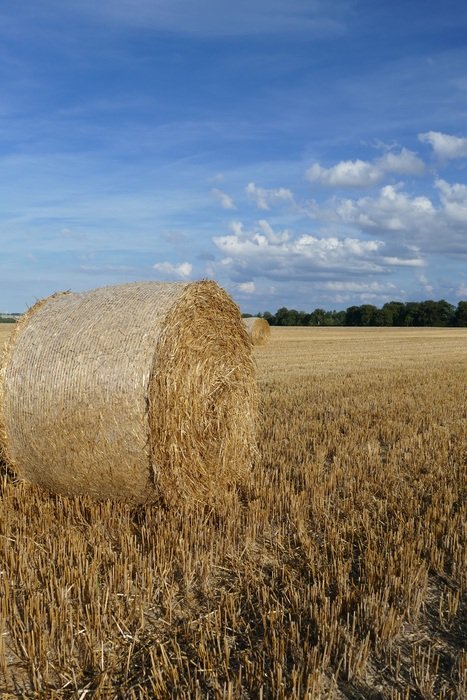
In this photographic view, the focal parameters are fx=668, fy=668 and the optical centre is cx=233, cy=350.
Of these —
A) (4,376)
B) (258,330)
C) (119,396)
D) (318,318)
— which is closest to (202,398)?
(119,396)

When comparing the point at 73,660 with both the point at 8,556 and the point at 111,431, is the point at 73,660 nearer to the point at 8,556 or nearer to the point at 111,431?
the point at 8,556

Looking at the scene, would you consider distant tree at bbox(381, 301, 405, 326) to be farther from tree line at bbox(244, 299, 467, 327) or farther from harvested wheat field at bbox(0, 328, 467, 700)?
harvested wheat field at bbox(0, 328, 467, 700)

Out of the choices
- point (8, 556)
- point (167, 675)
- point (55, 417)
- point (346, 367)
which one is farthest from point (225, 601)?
point (346, 367)

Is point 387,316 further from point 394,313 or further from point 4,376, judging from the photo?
point 4,376

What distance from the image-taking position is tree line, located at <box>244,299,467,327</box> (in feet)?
236

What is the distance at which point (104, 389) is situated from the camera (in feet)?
18.0

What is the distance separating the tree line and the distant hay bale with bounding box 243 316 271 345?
138 feet

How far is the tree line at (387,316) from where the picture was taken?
71938mm

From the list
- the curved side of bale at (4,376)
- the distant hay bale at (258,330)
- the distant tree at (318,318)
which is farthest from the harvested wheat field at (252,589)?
the distant tree at (318,318)

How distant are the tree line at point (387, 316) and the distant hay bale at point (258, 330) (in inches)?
1653

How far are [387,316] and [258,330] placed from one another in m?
49.4

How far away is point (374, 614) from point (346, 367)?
15115 millimetres

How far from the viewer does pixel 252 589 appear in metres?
4.00

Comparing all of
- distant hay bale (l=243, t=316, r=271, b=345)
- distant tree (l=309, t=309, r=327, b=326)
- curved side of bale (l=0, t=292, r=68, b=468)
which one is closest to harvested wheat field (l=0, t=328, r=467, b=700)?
curved side of bale (l=0, t=292, r=68, b=468)
